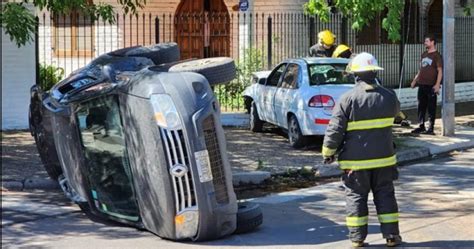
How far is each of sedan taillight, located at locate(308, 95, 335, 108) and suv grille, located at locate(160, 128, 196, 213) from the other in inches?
229

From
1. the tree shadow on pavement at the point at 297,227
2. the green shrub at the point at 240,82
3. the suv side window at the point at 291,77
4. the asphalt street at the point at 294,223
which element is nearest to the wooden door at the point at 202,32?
the green shrub at the point at 240,82

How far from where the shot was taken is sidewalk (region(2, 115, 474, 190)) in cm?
1065

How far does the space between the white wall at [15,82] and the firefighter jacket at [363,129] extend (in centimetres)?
995

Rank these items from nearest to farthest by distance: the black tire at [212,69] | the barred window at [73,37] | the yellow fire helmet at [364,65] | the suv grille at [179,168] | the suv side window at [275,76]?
the suv grille at [179,168] → the yellow fire helmet at [364,65] → the black tire at [212,69] → the suv side window at [275,76] → the barred window at [73,37]

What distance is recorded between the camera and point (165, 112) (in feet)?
23.4

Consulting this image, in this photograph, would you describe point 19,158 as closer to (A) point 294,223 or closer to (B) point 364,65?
(A) point 294,223

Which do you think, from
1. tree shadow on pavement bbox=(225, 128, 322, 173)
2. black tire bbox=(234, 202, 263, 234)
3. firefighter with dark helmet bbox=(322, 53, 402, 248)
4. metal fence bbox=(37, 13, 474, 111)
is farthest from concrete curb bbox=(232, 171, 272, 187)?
metal fence bbox=(37, 13, 474, 111)

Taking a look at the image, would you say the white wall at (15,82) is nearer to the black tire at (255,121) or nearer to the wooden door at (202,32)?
the black tire at (255,121)

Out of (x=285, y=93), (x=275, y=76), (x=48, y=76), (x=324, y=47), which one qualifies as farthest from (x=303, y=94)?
(x=48, y=76)

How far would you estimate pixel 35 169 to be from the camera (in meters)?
11.1

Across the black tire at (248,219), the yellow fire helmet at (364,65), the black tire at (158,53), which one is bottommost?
the black tire at (248,219)

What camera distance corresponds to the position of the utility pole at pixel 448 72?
14.7 m

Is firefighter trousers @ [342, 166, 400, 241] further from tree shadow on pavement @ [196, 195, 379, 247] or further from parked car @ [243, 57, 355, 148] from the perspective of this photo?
parked car @ [243, 57, 355, 148]

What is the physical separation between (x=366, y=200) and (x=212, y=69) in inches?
80.0
